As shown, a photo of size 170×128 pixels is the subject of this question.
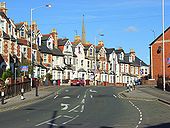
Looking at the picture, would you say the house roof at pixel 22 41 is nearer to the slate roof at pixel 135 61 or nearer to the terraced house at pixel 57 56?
the terraced house at pixel 57 56

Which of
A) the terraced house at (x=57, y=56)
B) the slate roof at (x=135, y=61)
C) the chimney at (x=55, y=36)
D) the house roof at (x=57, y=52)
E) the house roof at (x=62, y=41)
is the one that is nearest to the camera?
Answer: the terraced house at (x=57, y=56)

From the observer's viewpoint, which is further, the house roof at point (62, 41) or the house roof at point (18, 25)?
the house roof at point (62, 41)

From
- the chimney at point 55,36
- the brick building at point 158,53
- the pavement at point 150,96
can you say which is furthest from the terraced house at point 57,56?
the pavement at point 150,96

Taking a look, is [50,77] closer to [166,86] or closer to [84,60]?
[84,60]

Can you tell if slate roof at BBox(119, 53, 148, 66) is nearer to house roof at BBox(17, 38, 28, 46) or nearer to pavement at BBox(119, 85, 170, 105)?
house roof at BBox(17, 38, 28, 46)

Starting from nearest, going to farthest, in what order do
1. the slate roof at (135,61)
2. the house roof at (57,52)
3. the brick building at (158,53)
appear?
the brick building at (158,53) → the house roof at (57,52) → the slate roof at (135,61)

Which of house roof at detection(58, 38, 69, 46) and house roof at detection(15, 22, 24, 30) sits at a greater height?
house roof at detection(15, 22, 24, 30)

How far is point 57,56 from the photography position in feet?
247

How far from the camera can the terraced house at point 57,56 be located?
5325 centimetres

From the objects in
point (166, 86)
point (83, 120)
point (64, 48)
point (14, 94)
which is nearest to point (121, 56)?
point (64, 48)

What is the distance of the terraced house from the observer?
53.2 meters

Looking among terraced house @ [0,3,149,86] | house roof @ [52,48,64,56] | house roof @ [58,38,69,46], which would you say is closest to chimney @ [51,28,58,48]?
terraced house @ [0,3,149,86]

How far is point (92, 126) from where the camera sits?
1625 cm

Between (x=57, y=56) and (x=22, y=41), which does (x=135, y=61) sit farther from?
(x=22, y=41)
